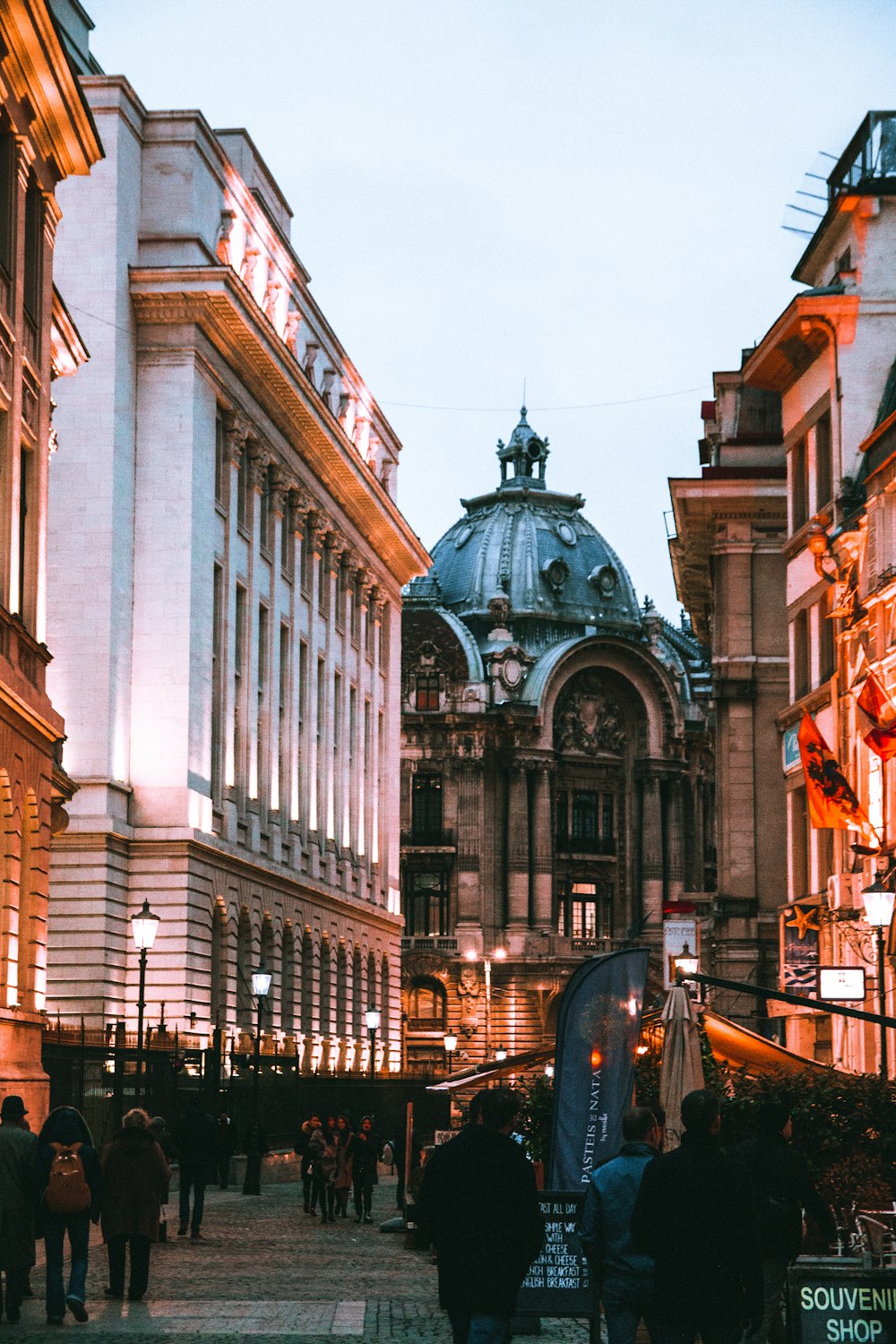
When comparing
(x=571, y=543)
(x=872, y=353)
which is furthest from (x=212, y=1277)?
(x=571, y=543)

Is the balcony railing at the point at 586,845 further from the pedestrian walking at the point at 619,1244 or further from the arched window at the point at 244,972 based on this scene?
the pedestrian walking at the point at 619,1244

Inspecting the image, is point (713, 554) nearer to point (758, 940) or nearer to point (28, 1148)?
point (758, 940)

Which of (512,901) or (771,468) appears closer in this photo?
(771,468)

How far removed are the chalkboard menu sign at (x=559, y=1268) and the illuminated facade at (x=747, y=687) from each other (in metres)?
43.9

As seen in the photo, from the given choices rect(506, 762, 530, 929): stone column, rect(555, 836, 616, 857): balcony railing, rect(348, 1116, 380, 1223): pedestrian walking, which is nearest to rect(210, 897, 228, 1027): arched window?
rect(348, 1116, 380, 1223): pedestrian walking

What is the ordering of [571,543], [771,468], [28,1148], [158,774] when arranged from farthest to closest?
[571,543], [771,468], [158,774], [28,1148]

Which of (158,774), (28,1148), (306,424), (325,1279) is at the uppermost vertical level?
(306,424)

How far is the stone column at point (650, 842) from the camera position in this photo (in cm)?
12644

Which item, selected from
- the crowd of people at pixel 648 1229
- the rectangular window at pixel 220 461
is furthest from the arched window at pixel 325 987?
the crowd of people at pixel 648 1229

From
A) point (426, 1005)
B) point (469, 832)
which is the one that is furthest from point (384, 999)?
point (469, 832)

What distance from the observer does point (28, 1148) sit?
19531 mm

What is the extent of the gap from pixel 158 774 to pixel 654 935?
220 ft

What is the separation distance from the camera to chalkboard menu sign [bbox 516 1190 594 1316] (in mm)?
17672

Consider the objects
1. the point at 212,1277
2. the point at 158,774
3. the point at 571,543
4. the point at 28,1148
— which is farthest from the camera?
the point at 571,543
